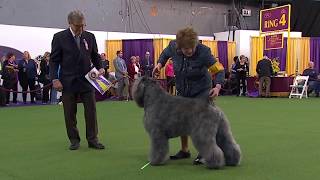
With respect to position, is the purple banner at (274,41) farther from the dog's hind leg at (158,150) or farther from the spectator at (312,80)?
the dog's hind leg at (158,150)

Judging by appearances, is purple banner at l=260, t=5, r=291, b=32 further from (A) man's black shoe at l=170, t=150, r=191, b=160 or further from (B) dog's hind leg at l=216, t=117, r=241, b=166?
(B) dog's hind leg at l=216, t=117, r=241, b=166

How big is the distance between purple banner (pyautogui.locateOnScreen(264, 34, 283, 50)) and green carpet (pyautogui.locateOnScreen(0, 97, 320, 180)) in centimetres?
959

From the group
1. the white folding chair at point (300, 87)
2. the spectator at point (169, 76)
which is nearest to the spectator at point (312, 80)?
the white folding chair at point (300, 87)

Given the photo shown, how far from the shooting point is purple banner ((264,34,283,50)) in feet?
63.5

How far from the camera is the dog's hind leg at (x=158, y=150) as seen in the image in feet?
17.0

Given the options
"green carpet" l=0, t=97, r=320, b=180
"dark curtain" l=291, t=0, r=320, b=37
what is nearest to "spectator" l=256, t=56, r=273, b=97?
"green carpet" l=0, t=97, r=320, b=180

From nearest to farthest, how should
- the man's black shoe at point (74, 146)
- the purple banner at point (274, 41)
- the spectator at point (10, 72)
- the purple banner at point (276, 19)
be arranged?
1. the man's black shoe at point (74, 146)
2. the spectator at point (10, 72)
3. the purple banner at point (276, 19)
4. the purple banner at point (274, 41)

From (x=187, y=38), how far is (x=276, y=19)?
611 inches

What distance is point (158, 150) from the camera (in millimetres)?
5238

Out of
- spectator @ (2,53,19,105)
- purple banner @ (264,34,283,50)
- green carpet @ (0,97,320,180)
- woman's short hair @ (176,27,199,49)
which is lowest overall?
green carpet @ (0,97,320,180)

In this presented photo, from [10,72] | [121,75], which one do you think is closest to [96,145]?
[10,72]

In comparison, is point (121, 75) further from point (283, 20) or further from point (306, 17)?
point (306, 17)

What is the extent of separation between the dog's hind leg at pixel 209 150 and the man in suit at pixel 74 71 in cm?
202

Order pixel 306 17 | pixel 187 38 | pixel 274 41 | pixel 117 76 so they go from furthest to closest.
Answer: pixel 306 17, pixel 274 41, pixel 117 76, pixel 187 38
